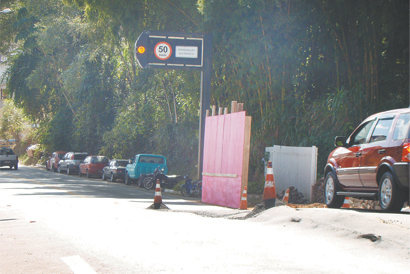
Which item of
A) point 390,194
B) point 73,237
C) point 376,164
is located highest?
point 376,164

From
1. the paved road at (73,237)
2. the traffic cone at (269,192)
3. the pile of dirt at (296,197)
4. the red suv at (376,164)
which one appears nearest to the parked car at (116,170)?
the pile of dirt at (296,197)

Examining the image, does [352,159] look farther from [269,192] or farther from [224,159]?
[224,159]

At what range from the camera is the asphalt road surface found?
6164mm

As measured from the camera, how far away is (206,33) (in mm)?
22156

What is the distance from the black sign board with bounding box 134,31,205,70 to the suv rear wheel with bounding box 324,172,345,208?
34.5ft

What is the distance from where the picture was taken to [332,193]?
39.8ft

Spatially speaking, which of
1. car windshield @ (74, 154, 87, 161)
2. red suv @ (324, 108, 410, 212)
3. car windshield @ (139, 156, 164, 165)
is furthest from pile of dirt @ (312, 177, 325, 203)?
car windshield @ (74, 154, 87, 161)

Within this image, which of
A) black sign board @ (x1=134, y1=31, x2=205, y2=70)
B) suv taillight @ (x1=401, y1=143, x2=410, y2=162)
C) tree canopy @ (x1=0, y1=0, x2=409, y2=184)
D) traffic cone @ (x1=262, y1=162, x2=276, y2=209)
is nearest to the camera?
suv taillight @ (x1=401, y1=143, x2=410, y2=162)

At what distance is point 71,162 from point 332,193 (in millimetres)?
29068

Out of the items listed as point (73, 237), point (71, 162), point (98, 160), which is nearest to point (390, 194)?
point (73, 237)

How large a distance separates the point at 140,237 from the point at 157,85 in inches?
986

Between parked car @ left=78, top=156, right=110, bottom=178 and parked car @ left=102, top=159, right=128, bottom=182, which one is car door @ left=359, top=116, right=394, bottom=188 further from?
parked car @ left=78, top=156, right=110, bottom=178

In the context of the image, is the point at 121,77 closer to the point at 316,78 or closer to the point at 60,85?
the point at 60,85

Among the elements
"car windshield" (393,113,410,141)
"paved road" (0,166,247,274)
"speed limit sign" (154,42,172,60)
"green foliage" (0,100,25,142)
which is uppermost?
"speed limit sign" (154,42,172,60)
